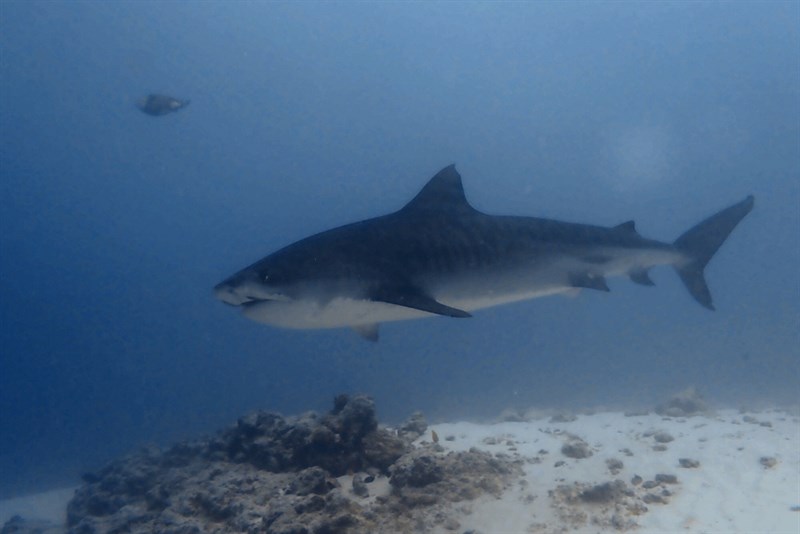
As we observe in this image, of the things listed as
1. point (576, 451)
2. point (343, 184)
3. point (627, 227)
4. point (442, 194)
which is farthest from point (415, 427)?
point (343, 184)

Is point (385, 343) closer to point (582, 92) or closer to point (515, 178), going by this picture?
point (515, 178)

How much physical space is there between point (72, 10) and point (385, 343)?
62.2 meters

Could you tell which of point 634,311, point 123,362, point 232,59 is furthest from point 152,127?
point 634,311

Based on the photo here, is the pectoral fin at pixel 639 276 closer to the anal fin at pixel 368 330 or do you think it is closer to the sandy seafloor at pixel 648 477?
the sandy seafloor at pixel 648 477

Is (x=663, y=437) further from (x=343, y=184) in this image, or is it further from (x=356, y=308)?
(x=343, y=184)

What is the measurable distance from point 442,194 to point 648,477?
4.59 metres

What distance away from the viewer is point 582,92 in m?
138

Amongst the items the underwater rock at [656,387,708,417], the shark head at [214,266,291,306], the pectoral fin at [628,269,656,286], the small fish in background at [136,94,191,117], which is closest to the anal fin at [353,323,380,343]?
the shark head at [214,266,291,306]

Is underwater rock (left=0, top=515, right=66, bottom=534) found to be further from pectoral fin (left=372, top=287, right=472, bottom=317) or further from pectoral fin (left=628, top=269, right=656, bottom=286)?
pectoral fin (left=628, top=269, right=656, bottom=286)

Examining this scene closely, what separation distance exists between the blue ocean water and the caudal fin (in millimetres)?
20431

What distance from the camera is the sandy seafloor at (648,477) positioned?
5.71 m

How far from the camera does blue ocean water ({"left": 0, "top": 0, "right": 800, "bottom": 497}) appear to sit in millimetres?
50875

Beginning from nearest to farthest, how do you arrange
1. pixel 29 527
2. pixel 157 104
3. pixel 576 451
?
1. pixel 576 451
2. pixel 29 527
3. pixel 157 104

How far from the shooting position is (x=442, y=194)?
702 centimetres
